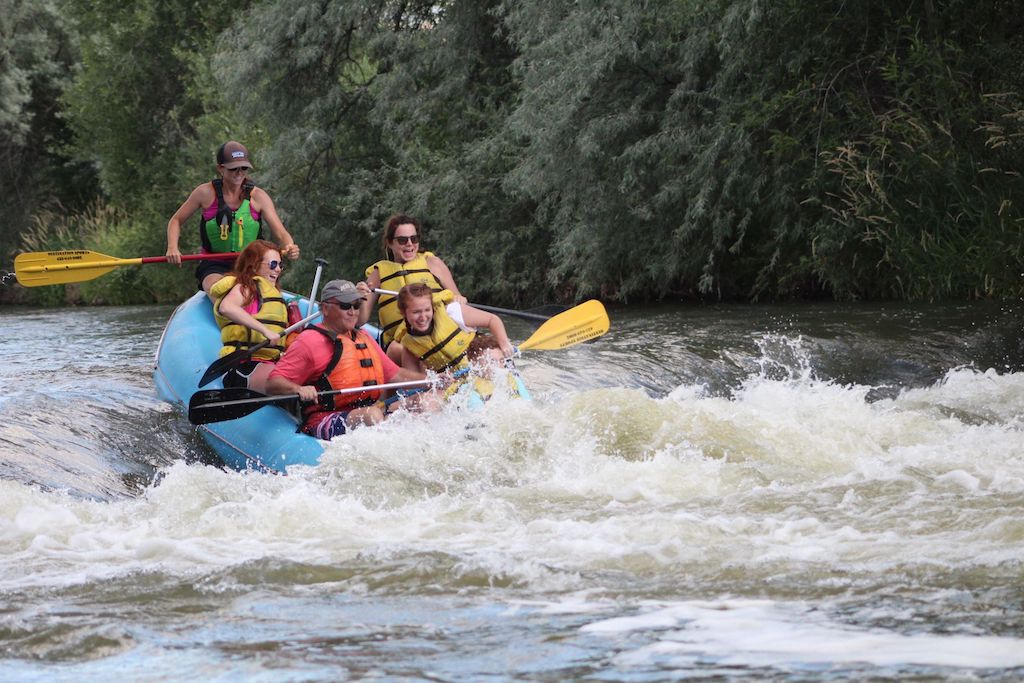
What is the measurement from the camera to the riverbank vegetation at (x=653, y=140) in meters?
10.4

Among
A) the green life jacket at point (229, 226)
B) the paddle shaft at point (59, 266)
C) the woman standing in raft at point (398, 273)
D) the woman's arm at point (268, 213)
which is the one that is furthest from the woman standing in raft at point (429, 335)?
the paddle shaft at point (59, 266)

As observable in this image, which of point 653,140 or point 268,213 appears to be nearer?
point 268,213

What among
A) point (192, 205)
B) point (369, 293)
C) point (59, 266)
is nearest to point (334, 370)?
point (369, 293)

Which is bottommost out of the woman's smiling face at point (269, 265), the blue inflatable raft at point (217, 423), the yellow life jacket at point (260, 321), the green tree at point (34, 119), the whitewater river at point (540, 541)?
the whitewater river at point (540, 541)

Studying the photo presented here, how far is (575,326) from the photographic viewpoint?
7.11 meters

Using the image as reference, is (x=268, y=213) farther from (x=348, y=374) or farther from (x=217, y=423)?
(x=348, y=374)

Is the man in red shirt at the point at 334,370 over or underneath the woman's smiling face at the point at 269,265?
underneath

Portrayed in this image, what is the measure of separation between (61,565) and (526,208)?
31.4ft

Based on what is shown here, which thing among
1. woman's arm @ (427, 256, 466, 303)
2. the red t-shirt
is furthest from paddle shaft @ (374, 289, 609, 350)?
the red t-shirt

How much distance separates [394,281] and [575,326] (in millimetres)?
959

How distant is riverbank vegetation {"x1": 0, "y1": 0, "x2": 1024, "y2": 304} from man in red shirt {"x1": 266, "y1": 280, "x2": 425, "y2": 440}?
539 centimetres

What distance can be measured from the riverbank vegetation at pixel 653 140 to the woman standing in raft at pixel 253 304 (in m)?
5.03

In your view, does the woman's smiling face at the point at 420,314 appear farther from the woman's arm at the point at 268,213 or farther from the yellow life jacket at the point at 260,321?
the woman's arm at the point at 268,213

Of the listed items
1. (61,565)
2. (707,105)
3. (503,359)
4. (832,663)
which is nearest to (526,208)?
(707,105)
